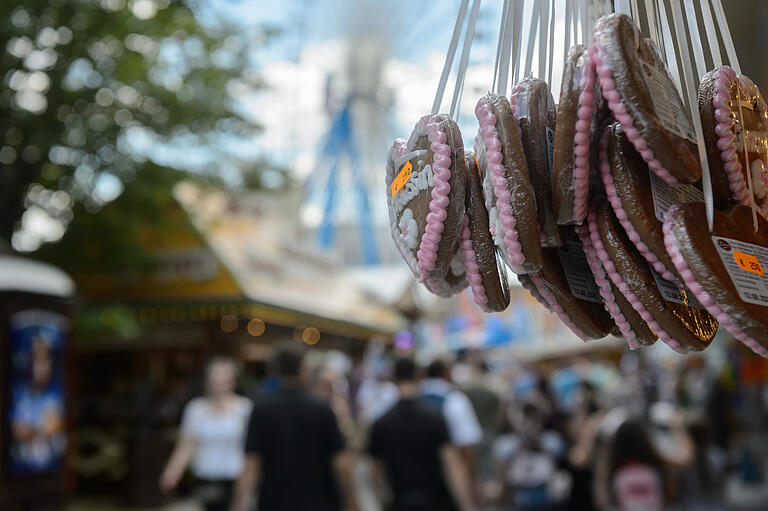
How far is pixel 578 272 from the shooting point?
→ 1.39 m

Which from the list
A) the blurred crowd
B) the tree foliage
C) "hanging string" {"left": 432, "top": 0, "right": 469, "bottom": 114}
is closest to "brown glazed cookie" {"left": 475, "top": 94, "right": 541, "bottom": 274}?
"hanging string" {"left": 432, "top": 0, "right": 469, "bottom": 114}

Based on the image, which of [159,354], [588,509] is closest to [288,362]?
[588,509]

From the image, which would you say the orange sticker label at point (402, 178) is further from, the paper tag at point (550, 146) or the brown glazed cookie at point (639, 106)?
the brown glazed cookie at point (639, 106)

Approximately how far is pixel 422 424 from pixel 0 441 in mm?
4403

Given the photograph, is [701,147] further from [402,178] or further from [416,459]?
[416,459]

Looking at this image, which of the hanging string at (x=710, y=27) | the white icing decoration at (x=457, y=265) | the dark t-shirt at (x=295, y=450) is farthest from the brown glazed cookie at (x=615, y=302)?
the dark t-shirt at (x=295, y=450)

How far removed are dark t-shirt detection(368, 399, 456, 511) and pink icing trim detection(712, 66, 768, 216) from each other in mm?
4386

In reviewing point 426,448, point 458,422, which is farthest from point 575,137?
point 458,422

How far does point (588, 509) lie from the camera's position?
6887 millimetres

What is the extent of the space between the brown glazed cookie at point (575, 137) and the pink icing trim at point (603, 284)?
0.07 meters

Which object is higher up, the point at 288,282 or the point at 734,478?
the point at 288,282

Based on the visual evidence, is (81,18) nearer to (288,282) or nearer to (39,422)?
(39,422)

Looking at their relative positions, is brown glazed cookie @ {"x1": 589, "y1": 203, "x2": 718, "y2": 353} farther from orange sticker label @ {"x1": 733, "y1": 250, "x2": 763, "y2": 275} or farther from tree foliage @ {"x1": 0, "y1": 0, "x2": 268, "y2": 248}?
tree foliage @ {"x1": 0, "y1": 0, "x2": 268, "y2": 248}

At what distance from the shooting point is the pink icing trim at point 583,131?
120cm
